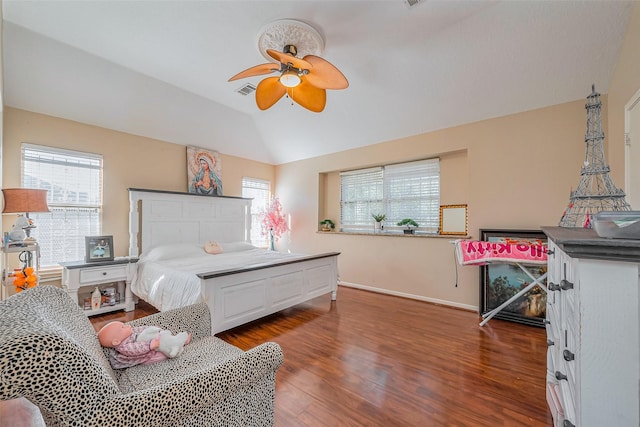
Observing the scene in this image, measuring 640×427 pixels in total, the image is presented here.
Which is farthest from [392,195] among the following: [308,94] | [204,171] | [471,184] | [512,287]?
[204,171]

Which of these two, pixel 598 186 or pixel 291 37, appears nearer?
pixel 598 186

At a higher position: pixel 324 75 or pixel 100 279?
pixel 324 75

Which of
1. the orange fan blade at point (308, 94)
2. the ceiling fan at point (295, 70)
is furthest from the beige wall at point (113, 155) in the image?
the orange fan blade at point (308, 94)

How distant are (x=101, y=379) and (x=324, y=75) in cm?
230

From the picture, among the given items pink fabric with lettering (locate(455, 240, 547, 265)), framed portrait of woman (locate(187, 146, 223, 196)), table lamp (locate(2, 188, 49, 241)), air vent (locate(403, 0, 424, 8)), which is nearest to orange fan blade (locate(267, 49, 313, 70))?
air vent (locate(403, 0, 424, 8))

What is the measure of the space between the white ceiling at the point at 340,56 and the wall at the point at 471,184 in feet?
0.80

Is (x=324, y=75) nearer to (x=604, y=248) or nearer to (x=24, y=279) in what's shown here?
(x=604, y=248)

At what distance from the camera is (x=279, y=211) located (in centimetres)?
564

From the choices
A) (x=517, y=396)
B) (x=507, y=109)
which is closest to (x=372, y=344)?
(x=517, y=396)

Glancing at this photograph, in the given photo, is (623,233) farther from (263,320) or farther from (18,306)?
(263,320)

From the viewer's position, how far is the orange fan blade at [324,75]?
2.03 metres

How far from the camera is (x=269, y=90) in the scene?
2516mm

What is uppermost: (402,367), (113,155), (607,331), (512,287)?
(113,155)

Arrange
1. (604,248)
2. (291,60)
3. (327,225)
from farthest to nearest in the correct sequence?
1. (327,225)
2. (291,60)
3. (604,248)
